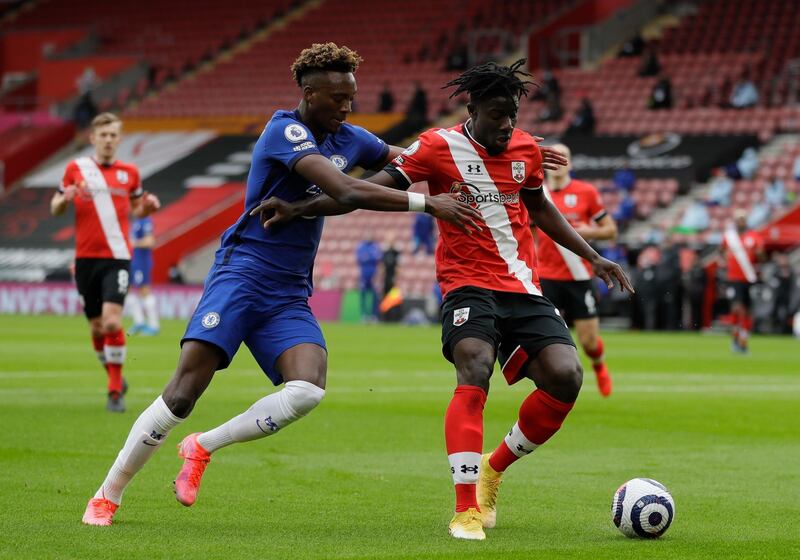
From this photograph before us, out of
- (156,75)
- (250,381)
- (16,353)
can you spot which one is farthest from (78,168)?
(156,75)

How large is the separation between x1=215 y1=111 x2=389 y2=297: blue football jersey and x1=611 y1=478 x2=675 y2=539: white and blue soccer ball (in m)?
1.96

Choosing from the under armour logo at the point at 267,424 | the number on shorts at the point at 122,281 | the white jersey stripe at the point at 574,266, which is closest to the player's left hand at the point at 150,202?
the number on shorts at the point at 122,281

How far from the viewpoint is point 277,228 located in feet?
23.2

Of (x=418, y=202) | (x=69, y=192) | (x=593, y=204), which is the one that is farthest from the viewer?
(x=593, y=204)

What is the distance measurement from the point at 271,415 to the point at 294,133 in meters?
1.42

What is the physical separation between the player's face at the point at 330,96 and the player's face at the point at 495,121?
2.28 ft

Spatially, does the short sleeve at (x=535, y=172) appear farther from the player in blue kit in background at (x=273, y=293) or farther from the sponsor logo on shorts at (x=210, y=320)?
the sponsor logo on shorts at (x=210, y=320)

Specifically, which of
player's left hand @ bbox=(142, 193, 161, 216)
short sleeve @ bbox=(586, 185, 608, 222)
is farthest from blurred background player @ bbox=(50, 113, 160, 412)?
short sleeve @ bbox=(586, 185, 608, 222)

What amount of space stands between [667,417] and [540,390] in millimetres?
5899

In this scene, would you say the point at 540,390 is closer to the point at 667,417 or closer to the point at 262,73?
the point at 667,417

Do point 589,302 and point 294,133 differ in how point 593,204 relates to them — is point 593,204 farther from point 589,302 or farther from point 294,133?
point 294,133

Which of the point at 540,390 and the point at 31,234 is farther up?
the point at 540,390

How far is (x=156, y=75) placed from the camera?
51562 millimetres

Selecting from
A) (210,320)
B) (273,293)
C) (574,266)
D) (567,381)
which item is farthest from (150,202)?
(567,381)
